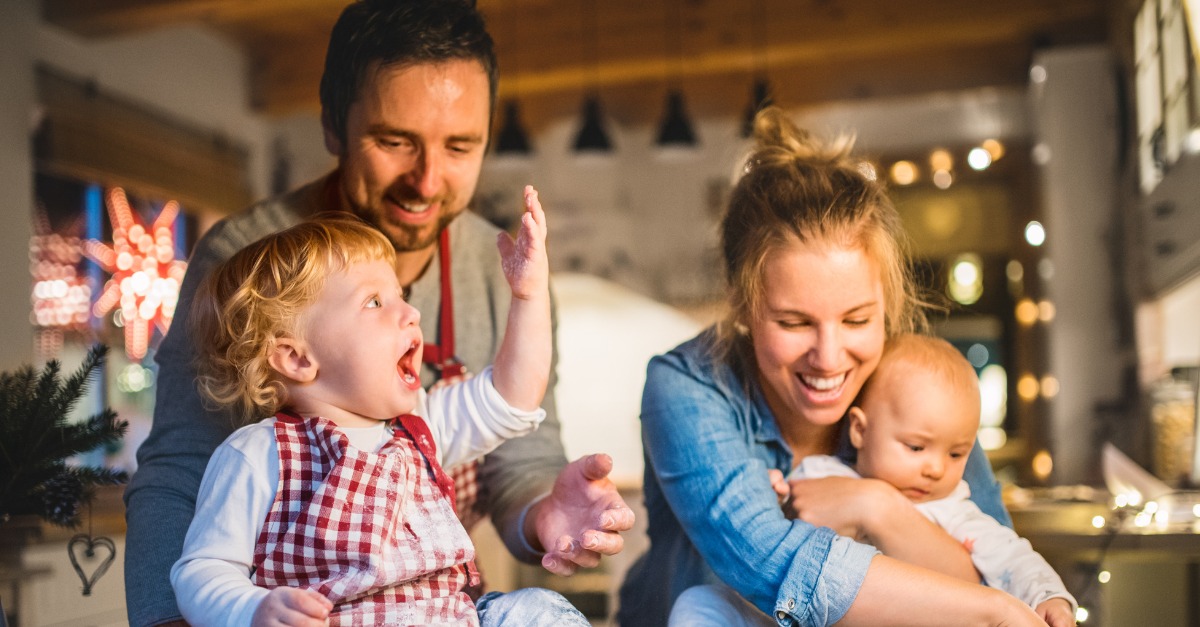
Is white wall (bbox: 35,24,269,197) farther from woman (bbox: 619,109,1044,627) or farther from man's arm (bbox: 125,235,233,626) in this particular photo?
woman (bbox: 619,109,1044,627)

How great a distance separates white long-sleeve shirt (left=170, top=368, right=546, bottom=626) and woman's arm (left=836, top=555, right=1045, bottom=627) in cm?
38

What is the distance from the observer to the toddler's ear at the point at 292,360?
101 cm

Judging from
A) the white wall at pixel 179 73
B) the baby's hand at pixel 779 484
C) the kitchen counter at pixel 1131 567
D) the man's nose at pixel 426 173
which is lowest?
the kitchen counter at pixel 1131 567

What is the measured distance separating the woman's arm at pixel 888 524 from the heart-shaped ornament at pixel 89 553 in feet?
2.62

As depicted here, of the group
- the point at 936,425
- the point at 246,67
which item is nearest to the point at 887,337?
the point at 936,425

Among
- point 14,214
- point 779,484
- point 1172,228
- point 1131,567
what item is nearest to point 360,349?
point 779,484

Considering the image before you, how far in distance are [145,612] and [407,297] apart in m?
0.46

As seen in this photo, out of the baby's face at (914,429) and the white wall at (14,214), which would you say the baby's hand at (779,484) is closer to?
the baby's face at (914,429)

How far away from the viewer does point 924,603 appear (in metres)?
1.04

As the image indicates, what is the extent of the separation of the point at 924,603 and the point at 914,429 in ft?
0.78

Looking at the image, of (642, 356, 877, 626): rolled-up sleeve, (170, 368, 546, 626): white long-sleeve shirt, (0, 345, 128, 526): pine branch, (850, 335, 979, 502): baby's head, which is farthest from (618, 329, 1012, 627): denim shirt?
(0, 345, 128, 526): pine branch

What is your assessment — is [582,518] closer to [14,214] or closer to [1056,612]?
[1056,612]

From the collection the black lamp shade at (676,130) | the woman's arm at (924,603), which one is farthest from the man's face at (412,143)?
the black lamp shade at (676,130)

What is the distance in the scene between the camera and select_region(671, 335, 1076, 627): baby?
3.90 feet
